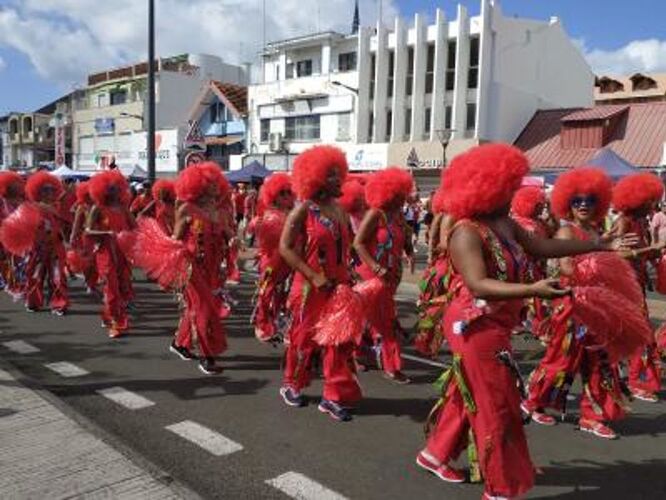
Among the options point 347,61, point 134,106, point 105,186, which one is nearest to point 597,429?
point 105,186

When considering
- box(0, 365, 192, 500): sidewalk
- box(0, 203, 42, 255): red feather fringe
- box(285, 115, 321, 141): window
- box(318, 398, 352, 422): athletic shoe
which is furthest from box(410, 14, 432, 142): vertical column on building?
box(0, 365, 192, 500): sidewalk

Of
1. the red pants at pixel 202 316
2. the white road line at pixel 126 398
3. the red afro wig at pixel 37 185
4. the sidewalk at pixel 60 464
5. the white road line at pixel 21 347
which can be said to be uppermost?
the red afro wig at pixel 37 185

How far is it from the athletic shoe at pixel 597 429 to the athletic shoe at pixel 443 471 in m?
1.41

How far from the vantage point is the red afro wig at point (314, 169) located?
204 inches

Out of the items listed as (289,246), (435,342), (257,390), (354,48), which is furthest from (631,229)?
(354,48)

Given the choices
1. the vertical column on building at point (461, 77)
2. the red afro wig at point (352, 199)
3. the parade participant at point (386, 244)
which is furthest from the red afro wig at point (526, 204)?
the vertical column on building at point (461, 77)

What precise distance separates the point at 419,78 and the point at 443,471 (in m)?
33.6

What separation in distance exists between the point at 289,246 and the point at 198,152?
8.78 m

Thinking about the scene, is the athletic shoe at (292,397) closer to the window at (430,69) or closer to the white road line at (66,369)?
the white road line at (66,369)

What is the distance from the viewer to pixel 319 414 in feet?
17.8

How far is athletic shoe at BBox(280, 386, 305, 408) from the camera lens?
222 inches

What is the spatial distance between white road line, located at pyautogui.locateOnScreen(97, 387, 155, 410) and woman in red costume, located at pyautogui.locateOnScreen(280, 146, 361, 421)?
1.21m

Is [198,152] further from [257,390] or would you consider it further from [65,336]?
[257,390]

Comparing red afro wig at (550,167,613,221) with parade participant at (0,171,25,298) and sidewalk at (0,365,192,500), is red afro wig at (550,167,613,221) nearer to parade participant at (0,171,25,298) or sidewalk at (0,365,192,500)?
sidewalk at (0,365,192,500)
